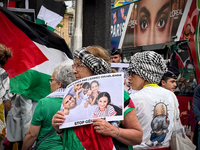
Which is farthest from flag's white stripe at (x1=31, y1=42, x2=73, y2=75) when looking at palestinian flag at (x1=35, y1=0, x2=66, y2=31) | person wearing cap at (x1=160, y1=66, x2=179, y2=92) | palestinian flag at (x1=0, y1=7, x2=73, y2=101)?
palestinian flag at (x1=35, y1=0, x2=66, y2=31)

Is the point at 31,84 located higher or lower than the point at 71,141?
higher

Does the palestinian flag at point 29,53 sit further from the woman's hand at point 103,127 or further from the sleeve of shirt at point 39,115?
the woman's hand at point 103,127

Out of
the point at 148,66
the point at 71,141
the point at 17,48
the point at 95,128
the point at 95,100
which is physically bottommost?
the point at 71,141

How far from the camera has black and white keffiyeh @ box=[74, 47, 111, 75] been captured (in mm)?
2041

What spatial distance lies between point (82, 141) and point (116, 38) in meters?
6.36

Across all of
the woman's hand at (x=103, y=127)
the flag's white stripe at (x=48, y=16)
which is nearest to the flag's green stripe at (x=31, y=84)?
the flag's white stripe at (x=48, y=16)

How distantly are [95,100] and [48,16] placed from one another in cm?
572

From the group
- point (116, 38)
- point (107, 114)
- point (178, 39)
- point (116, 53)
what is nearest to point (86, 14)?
point (107, 114)

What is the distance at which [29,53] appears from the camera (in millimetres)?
4652

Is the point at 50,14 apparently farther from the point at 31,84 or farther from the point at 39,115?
the point at 39,115

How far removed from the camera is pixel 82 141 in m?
1.91

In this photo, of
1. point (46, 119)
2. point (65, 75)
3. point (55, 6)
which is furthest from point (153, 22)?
point (46, 119)

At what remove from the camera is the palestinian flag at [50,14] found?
7074mm

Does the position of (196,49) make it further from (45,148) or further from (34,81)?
(45,148)
